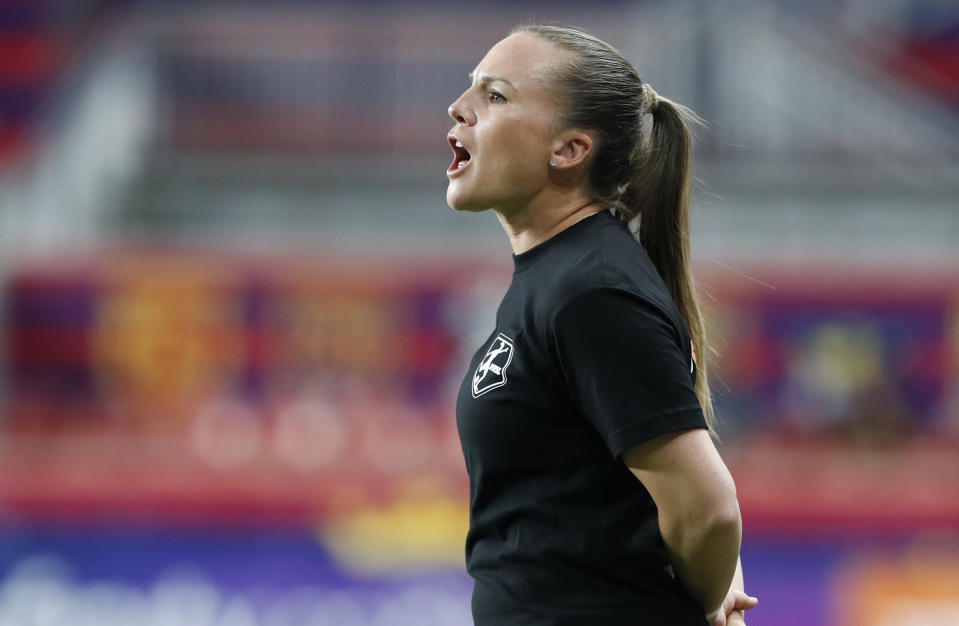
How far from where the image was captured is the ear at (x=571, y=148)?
5.32ft

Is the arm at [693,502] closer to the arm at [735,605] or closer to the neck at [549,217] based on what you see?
the arm at [735,605]

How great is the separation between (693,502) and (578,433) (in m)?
0.16

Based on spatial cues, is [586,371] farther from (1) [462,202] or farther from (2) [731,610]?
(2) [731,610]

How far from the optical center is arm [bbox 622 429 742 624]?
4.65 feet

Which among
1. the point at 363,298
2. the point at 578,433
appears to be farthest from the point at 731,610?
the point at 363,298

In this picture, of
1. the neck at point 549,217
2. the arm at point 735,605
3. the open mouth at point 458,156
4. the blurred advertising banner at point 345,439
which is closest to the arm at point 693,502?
the arm at point 735,605

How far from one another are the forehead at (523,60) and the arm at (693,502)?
538 mm

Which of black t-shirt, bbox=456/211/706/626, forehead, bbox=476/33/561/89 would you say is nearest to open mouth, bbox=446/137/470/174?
forehead, bbox=476/33/561/89

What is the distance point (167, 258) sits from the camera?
19.0 ft

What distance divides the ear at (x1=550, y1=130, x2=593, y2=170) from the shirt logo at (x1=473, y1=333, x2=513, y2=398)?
259mm

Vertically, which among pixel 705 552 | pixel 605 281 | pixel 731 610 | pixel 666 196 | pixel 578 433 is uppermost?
pixel 666 196

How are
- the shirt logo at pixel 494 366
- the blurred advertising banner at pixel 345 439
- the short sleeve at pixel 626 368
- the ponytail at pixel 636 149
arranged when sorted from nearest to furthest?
the short sleeve at pixel 626 368, the shirt logo at pixel 494 366, the ponytail at pixel 636 149, the blurred advertising banner at pixel 345 439

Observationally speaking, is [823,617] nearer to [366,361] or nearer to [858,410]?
[858,410]

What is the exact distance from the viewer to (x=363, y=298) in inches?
233
